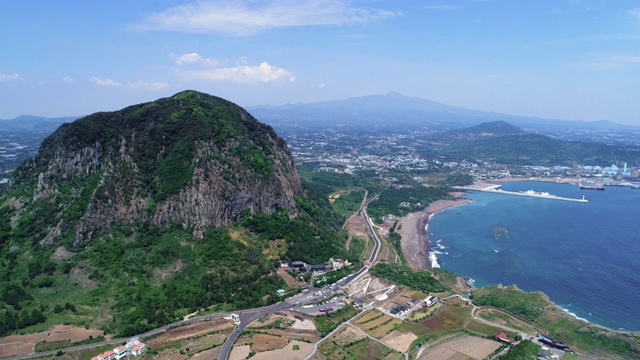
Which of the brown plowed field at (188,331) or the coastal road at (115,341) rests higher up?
the coastal road at (115,341)

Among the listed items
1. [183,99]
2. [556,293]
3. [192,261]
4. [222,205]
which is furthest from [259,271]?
[556,293]

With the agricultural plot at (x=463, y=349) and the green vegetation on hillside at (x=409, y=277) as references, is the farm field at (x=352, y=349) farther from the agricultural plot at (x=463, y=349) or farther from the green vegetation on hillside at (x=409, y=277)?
the green vegetation on hillside at (x=409, y=277)

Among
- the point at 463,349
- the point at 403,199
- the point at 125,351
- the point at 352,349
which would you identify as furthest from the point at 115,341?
the point at 403,199

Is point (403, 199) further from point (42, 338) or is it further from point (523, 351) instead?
point (42, 338)

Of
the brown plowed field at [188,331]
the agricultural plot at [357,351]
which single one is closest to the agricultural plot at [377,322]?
the agricultural plot at [357,351]

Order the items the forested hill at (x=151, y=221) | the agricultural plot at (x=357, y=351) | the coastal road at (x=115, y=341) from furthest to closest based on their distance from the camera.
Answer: the forested hill at (x=151, y=221), the agricultural plot at (x=357, y=351), the coastal road at (x=115, y=341)

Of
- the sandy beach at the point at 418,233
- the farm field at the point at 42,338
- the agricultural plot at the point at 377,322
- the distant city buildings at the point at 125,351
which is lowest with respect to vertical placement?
the sandy beach at the point at 418,233
